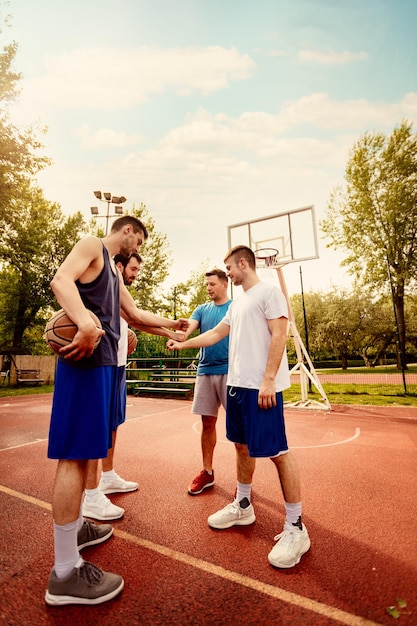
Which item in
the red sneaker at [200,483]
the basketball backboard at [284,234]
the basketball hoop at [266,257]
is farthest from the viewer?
the basketball hoop at [266,257]

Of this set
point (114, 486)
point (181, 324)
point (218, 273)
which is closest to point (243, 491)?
point (114, 486)

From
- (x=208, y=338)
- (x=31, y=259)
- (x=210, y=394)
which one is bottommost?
(x=210, y=394)

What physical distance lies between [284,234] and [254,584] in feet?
33.6

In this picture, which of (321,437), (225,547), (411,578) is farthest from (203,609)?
(321,437)

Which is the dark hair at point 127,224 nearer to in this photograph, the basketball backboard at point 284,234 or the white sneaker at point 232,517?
the white sneaker at point 232,517

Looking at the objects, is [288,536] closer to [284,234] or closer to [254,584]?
[254,584]

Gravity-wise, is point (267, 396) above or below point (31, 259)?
below

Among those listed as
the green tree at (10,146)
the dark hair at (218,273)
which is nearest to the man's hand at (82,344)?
the dark hair at (218,273)

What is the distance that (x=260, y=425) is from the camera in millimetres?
2619

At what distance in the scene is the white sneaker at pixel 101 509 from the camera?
10.3ft

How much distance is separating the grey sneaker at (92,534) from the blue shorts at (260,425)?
135 cm

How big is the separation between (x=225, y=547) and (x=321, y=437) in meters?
4.33

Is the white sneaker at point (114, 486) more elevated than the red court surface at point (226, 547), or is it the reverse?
the white sneaker at point (114, 486)

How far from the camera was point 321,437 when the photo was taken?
6.42 meters
